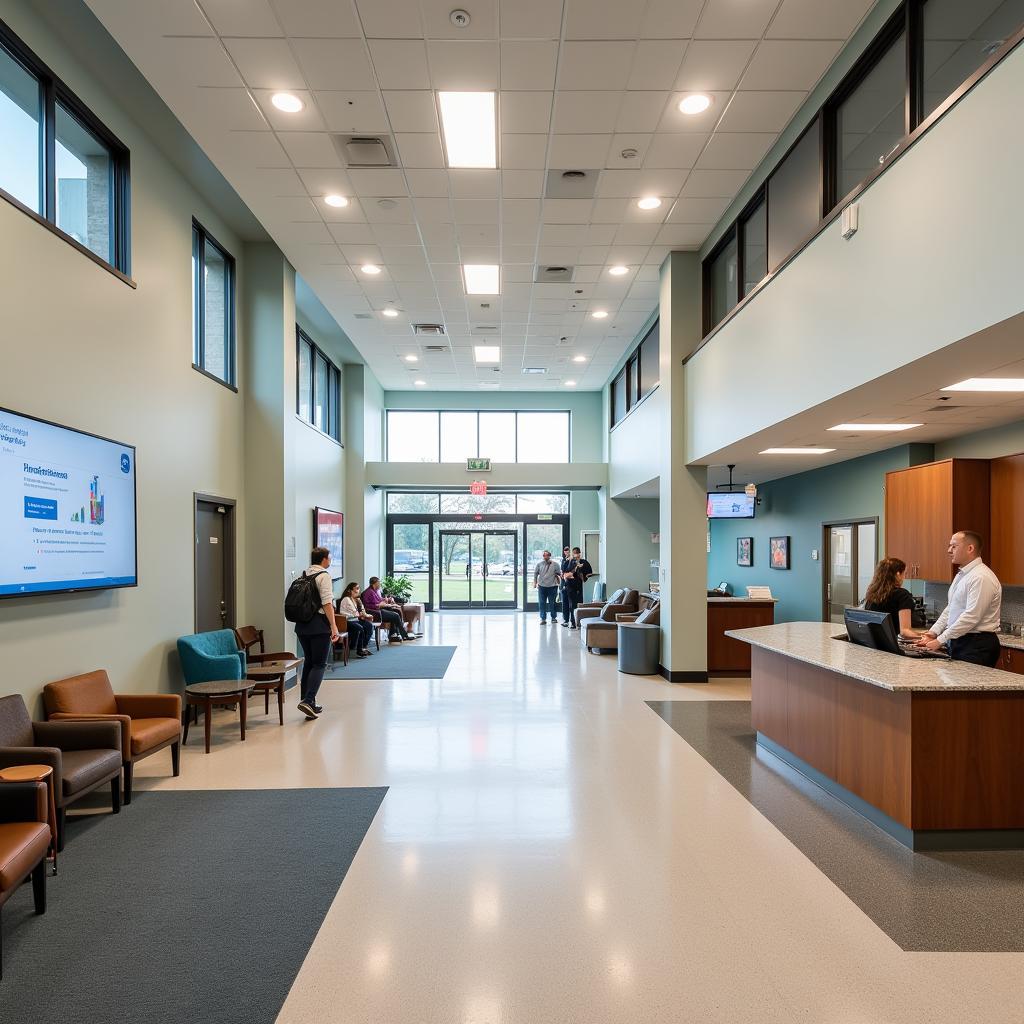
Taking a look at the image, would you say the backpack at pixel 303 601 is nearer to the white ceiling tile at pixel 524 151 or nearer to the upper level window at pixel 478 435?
the white ceiling tile at pixel 524 151

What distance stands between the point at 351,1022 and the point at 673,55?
572cm

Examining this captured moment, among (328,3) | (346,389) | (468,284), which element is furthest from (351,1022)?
(346,389)

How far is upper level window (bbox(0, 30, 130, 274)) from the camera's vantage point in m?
4.58

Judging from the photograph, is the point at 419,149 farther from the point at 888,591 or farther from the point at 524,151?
the point at 888,591

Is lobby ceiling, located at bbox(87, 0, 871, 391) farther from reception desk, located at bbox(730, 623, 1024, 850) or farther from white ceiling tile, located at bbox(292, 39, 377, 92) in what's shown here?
reception desk, located at bbox(730, 623, 1024, 850)

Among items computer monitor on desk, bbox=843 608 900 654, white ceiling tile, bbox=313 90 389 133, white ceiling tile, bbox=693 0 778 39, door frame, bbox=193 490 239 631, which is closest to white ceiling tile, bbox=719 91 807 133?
white ceiling tile, bbox=693 0 778 39

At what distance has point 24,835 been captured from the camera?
3.03m

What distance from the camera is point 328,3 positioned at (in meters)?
4.41

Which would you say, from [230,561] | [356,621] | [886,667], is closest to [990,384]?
[886,667]

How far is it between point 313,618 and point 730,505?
8.27 m

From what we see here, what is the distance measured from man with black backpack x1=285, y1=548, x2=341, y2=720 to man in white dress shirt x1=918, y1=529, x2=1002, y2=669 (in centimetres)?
521

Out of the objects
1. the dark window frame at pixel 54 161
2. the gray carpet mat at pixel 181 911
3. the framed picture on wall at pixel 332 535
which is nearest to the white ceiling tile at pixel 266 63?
the dark window frame at pixel 54 161

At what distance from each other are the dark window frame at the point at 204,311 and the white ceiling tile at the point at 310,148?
174cm

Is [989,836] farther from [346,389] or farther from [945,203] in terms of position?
[346,389]
